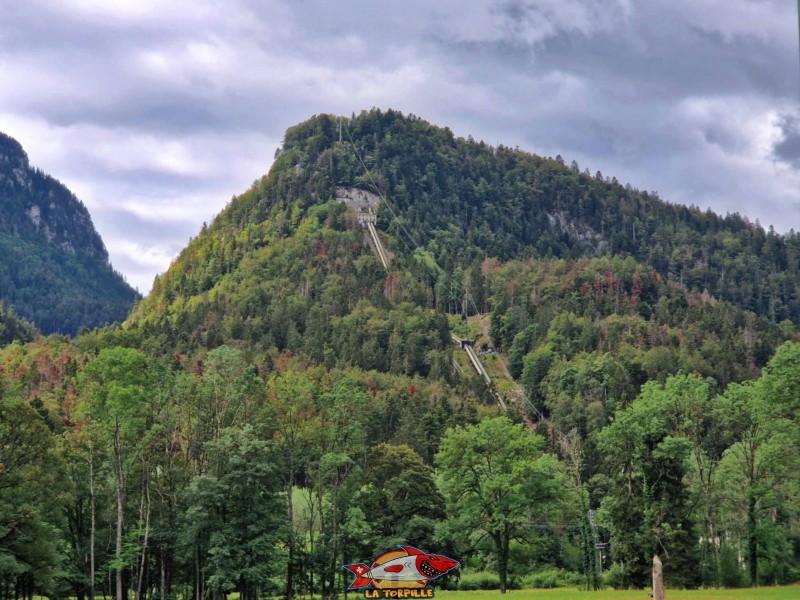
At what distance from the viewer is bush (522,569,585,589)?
102750mm

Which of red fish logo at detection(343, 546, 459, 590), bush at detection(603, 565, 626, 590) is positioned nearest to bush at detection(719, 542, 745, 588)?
bush at detection(603, 565, 626, 590)

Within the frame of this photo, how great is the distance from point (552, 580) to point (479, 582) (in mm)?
7663

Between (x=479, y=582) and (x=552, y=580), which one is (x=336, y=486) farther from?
(x=552, y=580)

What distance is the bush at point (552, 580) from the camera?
102750mm

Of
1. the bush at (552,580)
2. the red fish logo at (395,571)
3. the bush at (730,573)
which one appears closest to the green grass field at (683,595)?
the bush at (730,573)

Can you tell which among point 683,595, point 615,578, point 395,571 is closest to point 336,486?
point 615,578

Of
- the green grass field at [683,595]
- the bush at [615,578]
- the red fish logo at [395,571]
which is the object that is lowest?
the bush at [615,578]

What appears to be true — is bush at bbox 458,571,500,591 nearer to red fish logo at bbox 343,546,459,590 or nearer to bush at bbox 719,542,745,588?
bush at bbox 719,542,745,588

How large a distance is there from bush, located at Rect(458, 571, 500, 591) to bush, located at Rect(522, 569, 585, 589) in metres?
2.64

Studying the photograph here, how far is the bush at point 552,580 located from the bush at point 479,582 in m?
2.64

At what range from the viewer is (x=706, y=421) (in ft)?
348

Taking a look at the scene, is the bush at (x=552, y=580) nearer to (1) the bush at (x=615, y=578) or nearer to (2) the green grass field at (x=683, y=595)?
(1) the bush at (x=615, y=578)

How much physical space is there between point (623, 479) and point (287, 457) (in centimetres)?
2787

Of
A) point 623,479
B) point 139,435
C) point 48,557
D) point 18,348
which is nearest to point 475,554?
point 623,479
